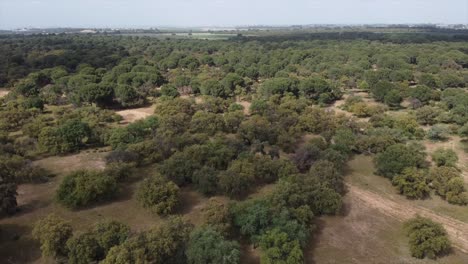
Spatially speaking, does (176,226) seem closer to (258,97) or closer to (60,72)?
(258,97)

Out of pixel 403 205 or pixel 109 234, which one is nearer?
pixel 109 234

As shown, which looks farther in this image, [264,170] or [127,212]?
[264,170]

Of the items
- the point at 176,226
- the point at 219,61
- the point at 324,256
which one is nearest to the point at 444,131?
the point at 324,256

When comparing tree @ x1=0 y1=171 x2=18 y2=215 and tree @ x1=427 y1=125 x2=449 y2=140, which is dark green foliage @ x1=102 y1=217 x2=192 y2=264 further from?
tree @ x1=427 y1=125 x2=449 y2=140

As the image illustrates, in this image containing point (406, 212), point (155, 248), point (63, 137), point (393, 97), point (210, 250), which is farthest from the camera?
point (393, 97)

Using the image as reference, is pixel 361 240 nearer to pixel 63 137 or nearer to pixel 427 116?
pixel 427 116

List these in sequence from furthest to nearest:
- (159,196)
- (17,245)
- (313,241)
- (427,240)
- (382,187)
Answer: (382,187), (159,196), (313,241), (17,245), (427,240)

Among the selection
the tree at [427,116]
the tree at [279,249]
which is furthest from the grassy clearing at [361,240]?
the tree at [427,116]

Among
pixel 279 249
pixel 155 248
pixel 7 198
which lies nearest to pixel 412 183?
pixel 279 249
